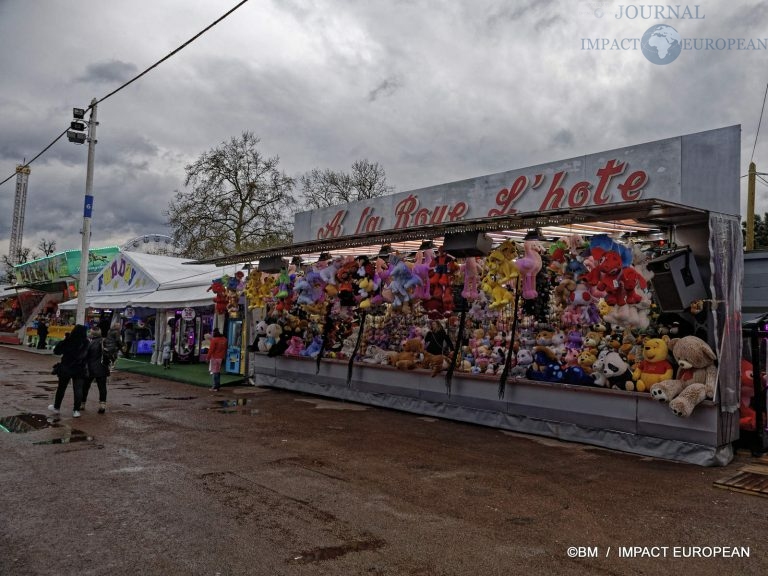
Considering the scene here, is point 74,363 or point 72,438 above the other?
point 74,363

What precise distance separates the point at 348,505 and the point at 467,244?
5.18 m

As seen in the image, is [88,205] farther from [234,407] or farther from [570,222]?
[570,222]

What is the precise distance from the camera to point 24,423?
9.51 metres

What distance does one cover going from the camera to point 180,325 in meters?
21.8

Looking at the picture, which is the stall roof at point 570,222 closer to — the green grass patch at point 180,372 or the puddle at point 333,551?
the puddle at point 333,551

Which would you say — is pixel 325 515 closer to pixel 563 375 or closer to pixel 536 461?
pixel 536 461

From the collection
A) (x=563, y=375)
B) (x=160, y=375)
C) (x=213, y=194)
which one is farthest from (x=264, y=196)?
(x=563, y=375)

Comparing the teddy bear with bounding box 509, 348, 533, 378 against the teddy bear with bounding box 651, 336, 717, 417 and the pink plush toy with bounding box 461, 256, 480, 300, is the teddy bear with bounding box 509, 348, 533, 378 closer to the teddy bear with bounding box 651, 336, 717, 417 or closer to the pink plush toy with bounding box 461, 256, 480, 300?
the pink plush toy with bounding box 461, 256, 480, 300

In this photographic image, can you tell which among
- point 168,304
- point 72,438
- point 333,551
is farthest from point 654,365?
point 168,304

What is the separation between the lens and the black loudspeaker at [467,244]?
31.0ft

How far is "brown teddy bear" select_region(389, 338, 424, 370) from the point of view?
11.6m

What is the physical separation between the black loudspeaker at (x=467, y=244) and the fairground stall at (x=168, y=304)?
863 centimetres

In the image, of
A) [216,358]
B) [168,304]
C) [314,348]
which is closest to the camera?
[314,348]

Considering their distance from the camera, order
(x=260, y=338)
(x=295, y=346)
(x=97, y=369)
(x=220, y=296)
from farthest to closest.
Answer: (x=220, y=296) → (x=260, y=338) → (x=295, y=346) → (x=97, y=369)
